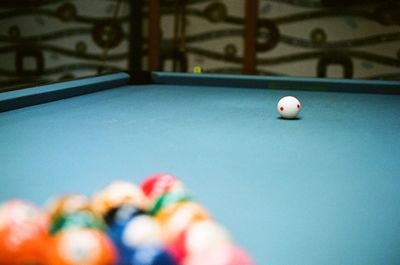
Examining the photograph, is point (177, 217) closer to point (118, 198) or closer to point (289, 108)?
point (118, 198)

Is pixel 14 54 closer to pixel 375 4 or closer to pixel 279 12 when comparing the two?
pixel 279 12

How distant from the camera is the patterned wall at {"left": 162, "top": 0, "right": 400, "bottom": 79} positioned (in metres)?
5.31

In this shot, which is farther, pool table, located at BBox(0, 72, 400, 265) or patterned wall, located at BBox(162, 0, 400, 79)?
patterned wall, located at BBox(162, 0, 400, 79)

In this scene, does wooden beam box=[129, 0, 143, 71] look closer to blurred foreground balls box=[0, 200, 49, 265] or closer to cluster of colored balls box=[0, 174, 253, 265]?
cluster of colored balls box=[0, 174, 253, 265]

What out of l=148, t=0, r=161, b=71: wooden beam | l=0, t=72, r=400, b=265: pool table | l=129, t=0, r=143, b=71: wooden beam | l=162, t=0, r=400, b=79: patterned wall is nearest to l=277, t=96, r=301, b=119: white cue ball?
l=0, t=72, r=400, b=265: pool table

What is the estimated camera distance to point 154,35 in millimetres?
5848

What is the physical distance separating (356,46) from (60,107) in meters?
3.67

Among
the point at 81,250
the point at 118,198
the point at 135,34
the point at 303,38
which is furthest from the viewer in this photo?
the point at 135,34

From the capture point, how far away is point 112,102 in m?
2.71

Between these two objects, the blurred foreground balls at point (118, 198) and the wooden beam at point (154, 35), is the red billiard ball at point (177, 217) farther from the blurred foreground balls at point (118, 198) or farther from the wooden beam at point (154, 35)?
the wooden beam at point (154, 35)

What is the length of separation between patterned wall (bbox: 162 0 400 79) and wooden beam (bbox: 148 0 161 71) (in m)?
0.17

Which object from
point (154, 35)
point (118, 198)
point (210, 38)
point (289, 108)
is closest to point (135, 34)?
point (154, 35)

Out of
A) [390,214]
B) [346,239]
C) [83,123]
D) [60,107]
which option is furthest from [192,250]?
[60,107]

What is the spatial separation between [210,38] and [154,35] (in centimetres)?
60
